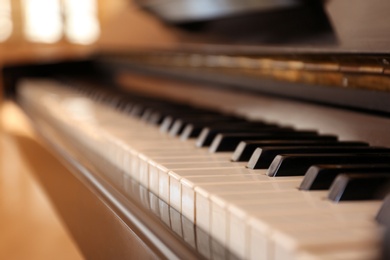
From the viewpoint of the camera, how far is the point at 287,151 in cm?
100

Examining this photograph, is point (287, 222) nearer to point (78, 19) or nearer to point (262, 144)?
point (262, 144)

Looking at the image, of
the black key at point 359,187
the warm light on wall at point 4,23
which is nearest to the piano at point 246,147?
the black key at point 359,187

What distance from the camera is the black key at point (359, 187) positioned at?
2.43 feet

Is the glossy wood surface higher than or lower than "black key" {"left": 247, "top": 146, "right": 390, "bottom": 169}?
lower

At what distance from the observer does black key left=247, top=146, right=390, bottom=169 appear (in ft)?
3.15

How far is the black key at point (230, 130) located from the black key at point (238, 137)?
0.04 meters

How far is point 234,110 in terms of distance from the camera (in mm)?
1772

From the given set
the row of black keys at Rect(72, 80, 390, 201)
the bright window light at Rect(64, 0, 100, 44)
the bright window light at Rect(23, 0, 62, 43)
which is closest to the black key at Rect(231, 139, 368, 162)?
the row of black keys at Rect(72, 80, 390, 201)

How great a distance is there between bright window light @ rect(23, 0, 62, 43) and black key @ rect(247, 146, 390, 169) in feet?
23.8

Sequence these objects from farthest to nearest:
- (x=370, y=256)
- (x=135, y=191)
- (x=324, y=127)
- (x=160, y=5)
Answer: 1. (x=160, y=5)
2. (x=324, y=127)
3. (x=135, y=191)
4. (x=370, y=256)

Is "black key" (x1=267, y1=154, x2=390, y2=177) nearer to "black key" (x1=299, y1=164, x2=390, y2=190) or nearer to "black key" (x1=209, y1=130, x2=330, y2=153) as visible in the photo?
"black key" (x1=299, y1=164, x2=390, y2=190)

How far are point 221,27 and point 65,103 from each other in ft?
1.98

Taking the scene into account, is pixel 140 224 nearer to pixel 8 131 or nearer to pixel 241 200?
pixel 241 200

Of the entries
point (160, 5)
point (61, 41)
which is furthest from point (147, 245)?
point (61, 41)
